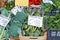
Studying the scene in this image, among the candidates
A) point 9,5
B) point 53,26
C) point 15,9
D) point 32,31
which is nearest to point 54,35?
point 53,26

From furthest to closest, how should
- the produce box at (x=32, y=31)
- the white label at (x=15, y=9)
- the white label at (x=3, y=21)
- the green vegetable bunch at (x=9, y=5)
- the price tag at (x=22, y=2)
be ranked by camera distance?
the green vegetable bunch at (x=9, y=5) → the price tag at (x=22, y=2) → the white label at (x=15, y=9) → the produce box at (x=32, y=31) → the white label at (x=3, y=21)

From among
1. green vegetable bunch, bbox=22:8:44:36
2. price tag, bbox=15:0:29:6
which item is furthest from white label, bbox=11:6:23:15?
green vegetable bunch, bbox=22:8:44:36

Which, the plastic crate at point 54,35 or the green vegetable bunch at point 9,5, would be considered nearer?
the plastic crate at point 54,35

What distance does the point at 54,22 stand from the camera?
241 centimetres

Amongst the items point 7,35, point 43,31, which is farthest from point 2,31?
point 43,31

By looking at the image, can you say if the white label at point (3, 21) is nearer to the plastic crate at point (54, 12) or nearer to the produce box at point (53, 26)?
the produce box at point (53, 26)

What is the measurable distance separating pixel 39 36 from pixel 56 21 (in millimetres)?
280

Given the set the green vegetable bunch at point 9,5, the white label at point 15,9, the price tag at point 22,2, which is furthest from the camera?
the green vegetable bunch at point 9,5

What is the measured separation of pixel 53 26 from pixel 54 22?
0.06 meters

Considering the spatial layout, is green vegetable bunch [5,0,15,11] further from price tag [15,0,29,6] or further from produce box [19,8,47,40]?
produce box [19,8,47,40]

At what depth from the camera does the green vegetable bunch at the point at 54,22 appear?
7.80 feet

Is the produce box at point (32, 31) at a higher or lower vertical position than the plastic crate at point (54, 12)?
lower

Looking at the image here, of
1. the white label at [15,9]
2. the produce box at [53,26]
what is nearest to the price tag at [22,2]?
the white label at [15,9]

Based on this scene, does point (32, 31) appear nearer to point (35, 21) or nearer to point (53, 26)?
point (35, 21)
